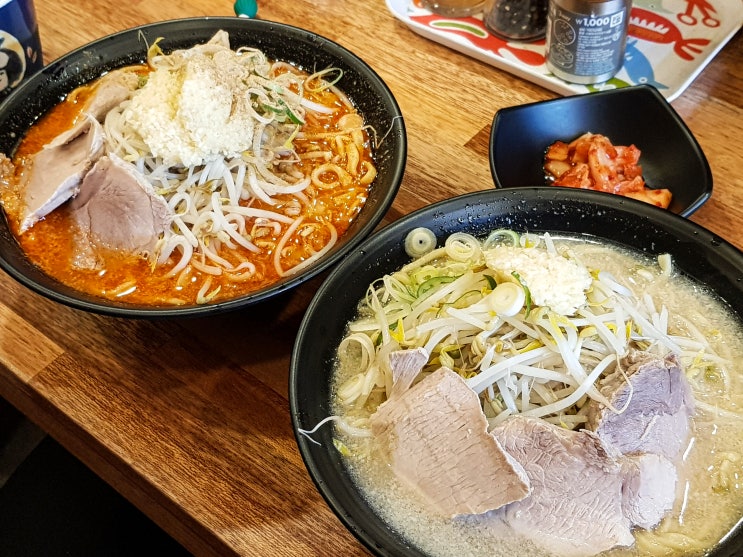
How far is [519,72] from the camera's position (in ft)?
7.43

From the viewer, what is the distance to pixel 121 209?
1.67 meters

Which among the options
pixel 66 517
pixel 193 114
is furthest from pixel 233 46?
pixel 66 517

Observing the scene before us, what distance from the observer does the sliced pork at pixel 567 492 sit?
115 cm

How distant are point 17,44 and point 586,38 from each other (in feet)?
5.39

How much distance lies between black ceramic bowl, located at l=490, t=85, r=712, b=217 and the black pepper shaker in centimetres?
47

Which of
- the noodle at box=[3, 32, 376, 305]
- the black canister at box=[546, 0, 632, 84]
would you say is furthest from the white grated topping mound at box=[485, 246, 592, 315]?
the black canister at box=[546, 0, 632, 84]

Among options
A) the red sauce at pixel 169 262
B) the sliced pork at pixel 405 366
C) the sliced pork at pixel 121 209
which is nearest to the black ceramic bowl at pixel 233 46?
the red sauce at pixel 169 262

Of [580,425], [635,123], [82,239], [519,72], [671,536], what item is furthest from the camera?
[519,72]

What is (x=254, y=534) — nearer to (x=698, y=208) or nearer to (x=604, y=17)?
(x=698, y=208)

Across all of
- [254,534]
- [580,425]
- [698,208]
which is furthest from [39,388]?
[698,208]

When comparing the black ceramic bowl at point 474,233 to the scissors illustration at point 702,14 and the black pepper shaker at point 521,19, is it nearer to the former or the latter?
the black pepper shaker at point 521,19

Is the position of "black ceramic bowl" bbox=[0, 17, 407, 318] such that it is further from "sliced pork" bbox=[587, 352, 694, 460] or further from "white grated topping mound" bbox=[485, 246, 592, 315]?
"sliced pork" bbox=[587, 352, 694, 460]

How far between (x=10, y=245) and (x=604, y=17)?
1650mm

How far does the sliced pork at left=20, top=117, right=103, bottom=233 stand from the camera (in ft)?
5.65
